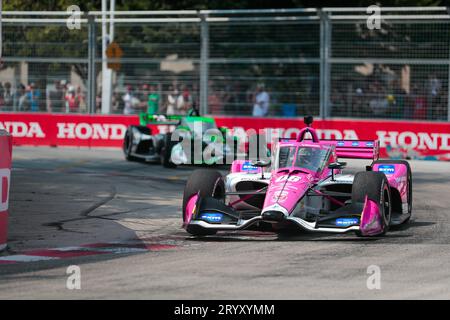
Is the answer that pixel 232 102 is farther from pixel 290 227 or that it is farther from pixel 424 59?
pixel 290 227

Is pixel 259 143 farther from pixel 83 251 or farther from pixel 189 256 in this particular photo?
pixel 189 256

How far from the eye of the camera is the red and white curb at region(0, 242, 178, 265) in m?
10.3

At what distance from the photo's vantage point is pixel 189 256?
10.4 m

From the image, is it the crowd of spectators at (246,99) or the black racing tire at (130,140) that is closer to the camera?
the black racing tire at (130,140)

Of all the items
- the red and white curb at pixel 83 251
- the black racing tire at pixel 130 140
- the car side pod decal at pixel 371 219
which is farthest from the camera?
the black racing tire at pixel 130 140

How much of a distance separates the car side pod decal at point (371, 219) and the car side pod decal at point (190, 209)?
6.47 feet

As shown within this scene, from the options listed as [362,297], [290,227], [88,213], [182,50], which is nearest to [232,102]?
[182,50]

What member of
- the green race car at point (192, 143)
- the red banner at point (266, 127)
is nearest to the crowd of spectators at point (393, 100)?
the red banner at point (266, 127)

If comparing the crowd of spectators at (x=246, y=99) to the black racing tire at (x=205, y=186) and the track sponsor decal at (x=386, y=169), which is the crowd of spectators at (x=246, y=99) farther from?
the black racing tire at (x=205, y=186)

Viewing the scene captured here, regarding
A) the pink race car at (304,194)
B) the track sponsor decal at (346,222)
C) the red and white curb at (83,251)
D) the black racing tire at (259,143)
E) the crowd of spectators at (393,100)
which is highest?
the crowd of spectators at (393,100)

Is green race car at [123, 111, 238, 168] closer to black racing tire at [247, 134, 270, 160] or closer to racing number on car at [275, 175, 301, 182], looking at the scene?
black racing tire at [247, 134, 270, 160]

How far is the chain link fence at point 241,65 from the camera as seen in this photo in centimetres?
2445

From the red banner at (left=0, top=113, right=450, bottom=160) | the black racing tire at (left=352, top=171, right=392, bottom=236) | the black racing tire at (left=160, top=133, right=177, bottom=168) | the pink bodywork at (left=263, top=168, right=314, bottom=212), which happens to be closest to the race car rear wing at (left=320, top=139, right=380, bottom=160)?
the pink bodywork at (left=263, top=168, right=314, bottom=212)
